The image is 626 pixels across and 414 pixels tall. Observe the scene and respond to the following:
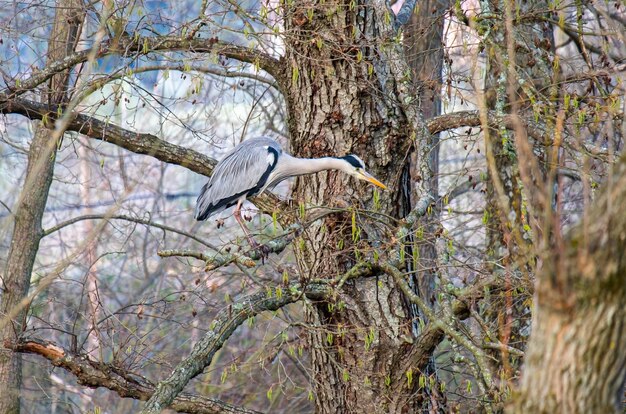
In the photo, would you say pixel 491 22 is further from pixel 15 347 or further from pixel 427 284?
pixel 427 284

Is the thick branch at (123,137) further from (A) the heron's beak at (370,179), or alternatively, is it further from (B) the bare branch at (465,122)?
(B) the bare branch at (465,122)

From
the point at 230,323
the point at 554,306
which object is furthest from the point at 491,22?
the point at 554,306

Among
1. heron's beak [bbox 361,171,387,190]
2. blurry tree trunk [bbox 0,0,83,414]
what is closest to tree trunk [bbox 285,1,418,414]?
heron's beak [bbox 361,171,387,190]

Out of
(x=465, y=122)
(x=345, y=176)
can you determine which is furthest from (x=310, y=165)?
(x=465, y=122)

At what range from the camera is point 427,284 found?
872 cm

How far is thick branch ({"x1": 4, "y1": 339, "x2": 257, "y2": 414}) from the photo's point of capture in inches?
197

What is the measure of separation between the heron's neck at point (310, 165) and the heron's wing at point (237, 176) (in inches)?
11.6

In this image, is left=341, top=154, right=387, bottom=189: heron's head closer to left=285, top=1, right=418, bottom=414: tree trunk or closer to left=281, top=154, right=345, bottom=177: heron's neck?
left=281, top=154, right=345, bottom=177: heron's neck

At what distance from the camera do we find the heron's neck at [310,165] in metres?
5.48

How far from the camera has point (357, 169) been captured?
5.38 m

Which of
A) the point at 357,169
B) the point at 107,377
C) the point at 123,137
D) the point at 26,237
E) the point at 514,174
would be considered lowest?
the point at 107,377

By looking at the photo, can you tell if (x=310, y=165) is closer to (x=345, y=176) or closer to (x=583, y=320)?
(x=345, y=176)

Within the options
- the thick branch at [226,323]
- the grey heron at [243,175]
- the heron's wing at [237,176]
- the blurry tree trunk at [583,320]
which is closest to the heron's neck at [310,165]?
the grey heron at [243,175]

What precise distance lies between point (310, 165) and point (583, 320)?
3395 millimetres
